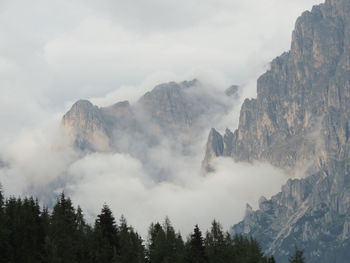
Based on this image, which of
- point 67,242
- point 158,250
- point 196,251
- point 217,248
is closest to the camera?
point 67,242

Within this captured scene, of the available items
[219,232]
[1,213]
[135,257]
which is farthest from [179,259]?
[1,213]

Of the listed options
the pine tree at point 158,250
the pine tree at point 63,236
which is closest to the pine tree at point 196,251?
the pine tree at point 63,236

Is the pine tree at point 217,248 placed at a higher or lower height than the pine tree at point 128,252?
higher

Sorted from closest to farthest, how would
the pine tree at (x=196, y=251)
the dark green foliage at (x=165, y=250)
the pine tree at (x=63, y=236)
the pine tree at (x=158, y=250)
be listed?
the pine tree at (x=63, y=236)
the pine tree at (x=196, y=251)
the dark green foliage at (x=165, y=250)
the pine tree at (x=158, y=250)

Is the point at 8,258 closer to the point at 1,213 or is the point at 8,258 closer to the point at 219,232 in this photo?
the point at 1,213

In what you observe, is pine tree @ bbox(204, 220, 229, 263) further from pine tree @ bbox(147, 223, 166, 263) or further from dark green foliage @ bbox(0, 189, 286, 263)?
pine tree @ bbox(147, 223, 166, 263)

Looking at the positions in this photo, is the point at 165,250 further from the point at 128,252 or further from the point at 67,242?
the point at 67,242

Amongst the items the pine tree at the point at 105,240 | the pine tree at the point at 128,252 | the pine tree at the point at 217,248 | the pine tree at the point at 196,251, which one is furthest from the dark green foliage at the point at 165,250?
the pine tree at the point at 105,240

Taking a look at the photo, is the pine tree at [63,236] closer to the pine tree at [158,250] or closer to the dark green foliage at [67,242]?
the dark green foliage at [67,242]

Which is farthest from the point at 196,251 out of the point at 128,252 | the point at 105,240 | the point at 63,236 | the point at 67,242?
the point at 63,236

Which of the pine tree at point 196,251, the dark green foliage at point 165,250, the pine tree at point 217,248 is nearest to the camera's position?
the pine tree at point 196,251

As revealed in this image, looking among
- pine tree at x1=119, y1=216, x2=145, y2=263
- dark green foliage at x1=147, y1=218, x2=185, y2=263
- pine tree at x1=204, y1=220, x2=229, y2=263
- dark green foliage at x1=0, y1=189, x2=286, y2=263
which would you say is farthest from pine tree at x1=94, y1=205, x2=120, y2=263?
pine tree at x1=204, y1=220, x2=229, y2=263

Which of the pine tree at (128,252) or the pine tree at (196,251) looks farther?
the pine tree at (128,252)

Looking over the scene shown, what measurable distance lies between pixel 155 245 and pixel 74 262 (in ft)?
125
